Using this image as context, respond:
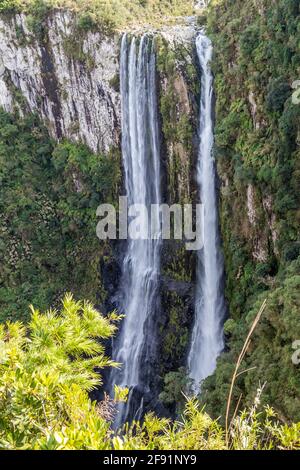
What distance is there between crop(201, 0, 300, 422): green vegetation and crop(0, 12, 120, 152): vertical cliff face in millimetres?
4867

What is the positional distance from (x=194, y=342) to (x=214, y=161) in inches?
247

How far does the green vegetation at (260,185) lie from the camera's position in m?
9.74

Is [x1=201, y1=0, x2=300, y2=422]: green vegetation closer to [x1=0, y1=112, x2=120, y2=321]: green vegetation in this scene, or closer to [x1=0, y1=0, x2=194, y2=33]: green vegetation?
A: [x1=0, y1=0, x2=194, y2=33]: green vegetation

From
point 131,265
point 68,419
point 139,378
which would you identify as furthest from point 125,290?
point 68,419

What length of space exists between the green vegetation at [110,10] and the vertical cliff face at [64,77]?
1.22 ft

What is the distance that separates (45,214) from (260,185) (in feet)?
37.3

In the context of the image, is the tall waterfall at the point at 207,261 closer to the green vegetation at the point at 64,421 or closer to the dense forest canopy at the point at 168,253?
the dense forest canopy at the point at 168,253

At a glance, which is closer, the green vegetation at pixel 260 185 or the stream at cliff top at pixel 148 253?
the green vegetation at pixel 260 185

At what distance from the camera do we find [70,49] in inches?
764

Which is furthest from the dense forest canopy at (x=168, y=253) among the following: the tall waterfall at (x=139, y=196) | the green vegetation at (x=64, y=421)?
the tall waterfall at (x=139, y=196)

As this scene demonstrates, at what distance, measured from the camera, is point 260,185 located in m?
13.0

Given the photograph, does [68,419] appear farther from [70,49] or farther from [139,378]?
[70,49]

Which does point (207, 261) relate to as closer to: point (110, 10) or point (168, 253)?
point (168, 253)

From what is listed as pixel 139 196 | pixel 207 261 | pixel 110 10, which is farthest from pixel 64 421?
pixel 110 10
